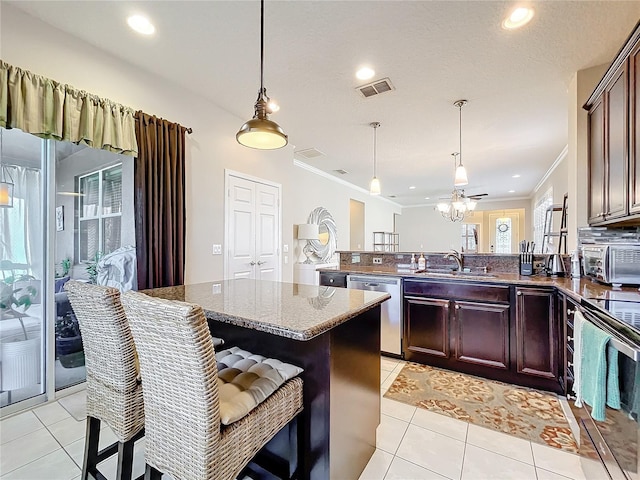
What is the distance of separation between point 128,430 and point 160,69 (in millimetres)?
2907

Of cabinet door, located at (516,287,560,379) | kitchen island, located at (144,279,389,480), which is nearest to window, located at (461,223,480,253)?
cabinet door, located at (516,287,560,379)

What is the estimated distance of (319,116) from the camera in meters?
3.70

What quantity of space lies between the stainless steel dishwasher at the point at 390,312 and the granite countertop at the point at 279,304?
1.35 metres

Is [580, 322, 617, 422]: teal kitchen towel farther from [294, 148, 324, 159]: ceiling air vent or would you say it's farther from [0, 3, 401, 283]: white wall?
[294, 148, 324, 159]: ceiling air vent

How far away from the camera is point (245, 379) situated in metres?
1.23

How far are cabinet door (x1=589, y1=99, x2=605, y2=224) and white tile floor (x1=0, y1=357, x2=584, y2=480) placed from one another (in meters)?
1.83

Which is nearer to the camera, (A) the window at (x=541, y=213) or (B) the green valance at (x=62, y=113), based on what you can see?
(B) the green valance at (x=62, y=113)

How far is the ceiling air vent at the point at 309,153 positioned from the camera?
16.4 ft

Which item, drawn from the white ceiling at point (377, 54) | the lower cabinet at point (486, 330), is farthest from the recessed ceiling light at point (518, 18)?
the lower cabinet at point (486, 330)

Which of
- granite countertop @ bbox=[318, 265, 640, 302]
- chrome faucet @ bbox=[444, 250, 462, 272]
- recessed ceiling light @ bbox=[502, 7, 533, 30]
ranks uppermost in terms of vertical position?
recessed ceiling light @ bbox=[502, 7, 533, 30]

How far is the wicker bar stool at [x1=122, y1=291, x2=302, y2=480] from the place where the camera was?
3.06 feet

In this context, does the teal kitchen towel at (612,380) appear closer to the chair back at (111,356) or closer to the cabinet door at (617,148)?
the cabinet door at (617,148)

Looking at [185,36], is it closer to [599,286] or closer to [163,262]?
[163,262]

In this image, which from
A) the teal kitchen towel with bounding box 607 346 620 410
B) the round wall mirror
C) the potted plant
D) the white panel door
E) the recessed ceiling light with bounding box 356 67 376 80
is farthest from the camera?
the round wall mirror
